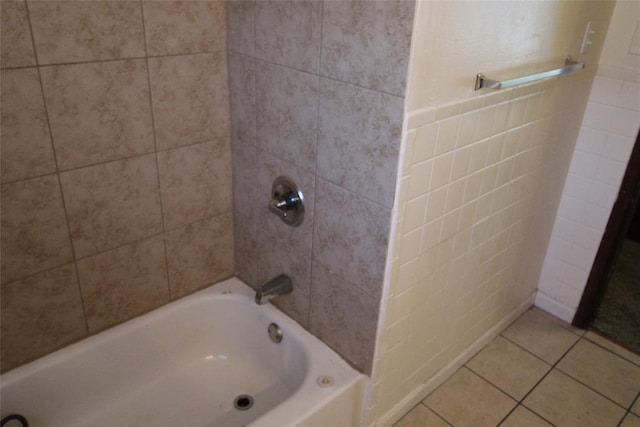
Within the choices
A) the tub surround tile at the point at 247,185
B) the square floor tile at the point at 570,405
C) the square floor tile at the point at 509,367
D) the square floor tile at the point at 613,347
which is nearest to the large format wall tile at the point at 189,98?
the tub surround tile at the point at 247,185

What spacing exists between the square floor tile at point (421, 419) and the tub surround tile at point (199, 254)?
0.84m

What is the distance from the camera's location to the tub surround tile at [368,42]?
1105mm

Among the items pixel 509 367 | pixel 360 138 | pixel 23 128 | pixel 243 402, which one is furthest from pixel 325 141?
pixel 509 367

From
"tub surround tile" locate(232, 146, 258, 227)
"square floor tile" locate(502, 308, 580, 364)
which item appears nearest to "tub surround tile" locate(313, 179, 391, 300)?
"tub surround tile" locate(232, 146, 258, 227)

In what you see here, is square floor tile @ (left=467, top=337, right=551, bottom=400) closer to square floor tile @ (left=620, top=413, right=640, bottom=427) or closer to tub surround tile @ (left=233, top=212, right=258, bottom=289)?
square floor tile @ (left=620, top=413, right=640, bottom=427)

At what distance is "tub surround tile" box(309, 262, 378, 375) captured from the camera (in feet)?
4.74

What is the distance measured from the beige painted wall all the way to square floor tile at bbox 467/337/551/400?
0.20ft

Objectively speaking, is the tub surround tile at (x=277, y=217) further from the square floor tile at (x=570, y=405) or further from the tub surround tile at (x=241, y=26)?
the square floor tile at (x=570, y=405)

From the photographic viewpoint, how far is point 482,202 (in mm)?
1618

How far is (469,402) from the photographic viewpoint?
1.82m

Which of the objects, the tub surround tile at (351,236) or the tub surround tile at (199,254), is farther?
the tub surround tile at (199,254)

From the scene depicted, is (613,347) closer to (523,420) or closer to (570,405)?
(570,405)

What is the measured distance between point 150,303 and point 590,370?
1.71 metres

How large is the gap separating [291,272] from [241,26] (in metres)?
0.79
